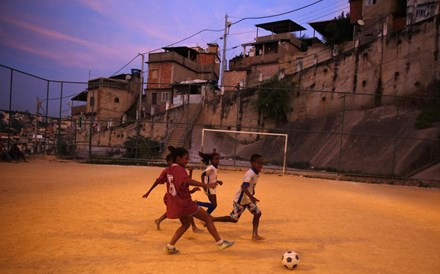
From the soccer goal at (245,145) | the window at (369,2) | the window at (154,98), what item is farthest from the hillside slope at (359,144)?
the window at (154,98)

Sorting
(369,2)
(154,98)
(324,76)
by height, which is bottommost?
(154,98)

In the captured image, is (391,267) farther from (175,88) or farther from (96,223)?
Answer: (175,88)

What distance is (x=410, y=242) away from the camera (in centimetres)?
620

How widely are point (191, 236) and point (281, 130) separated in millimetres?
16613

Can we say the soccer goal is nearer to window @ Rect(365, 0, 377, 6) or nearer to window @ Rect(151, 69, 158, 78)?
window @ Rect(365, 0, 377, 6)

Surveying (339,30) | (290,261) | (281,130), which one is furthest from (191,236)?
(339,30)

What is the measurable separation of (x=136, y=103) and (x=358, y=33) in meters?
28.5

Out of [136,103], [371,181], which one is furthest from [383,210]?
[136,103]

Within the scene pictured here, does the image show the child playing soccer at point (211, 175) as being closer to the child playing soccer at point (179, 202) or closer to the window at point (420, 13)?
the child playing soccer at point (179, 202)

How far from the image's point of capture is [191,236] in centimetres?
584

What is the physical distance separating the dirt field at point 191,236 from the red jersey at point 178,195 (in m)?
0.59

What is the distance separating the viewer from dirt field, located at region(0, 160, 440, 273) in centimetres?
437

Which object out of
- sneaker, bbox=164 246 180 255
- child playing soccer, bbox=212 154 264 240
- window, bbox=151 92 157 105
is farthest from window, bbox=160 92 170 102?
sneaker, bbox=164 246 180 255

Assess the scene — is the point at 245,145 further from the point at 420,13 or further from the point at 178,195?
the point at 178,195
